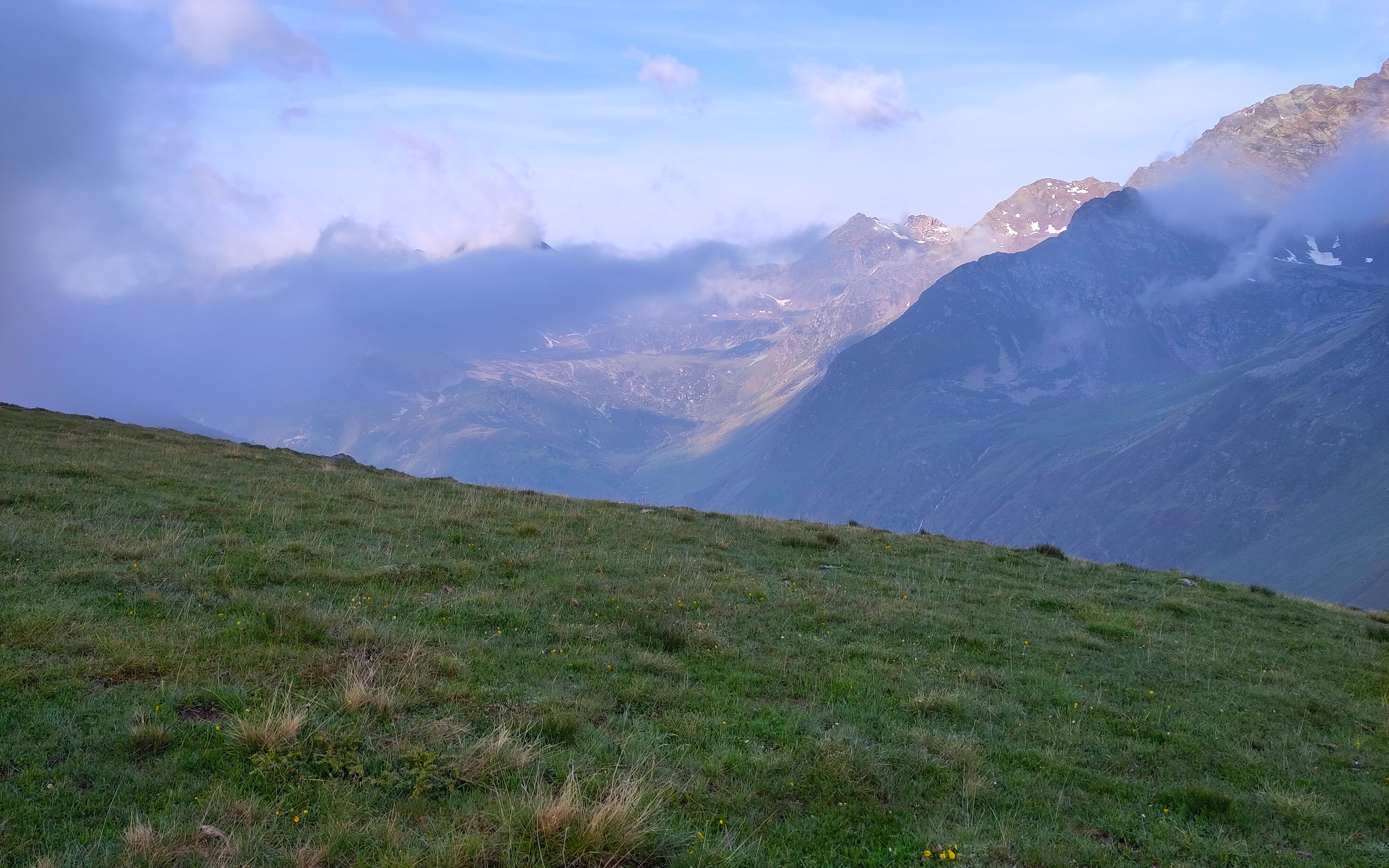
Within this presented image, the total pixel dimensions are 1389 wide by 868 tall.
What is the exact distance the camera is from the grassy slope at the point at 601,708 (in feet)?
22.9

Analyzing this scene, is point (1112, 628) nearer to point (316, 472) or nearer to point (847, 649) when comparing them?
point (847, 649)

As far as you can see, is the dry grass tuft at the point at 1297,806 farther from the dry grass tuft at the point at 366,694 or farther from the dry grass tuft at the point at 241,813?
the dry grass tuft at the point at 241,813

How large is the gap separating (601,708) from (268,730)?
370 centimetres

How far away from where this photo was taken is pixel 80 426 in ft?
110

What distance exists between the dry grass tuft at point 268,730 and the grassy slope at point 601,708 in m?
0.05

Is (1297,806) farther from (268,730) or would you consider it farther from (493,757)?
(268,730)

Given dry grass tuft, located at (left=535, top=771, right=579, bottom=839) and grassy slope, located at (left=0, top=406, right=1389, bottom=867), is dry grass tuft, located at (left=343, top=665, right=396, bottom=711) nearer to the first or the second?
grassy slope, located at (left=0, top=406, right=1389, bottom=867)

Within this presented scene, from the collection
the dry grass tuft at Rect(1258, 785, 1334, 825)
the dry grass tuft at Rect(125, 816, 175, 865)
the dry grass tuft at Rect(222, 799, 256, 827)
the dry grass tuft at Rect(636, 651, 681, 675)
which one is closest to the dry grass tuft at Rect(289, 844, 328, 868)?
the dry grass tuft at Rect(222, 799, 256, 827)

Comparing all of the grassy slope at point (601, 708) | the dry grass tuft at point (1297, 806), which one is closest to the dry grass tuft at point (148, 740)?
the grassy slope at point (601, 708)

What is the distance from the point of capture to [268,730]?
768 centimetres

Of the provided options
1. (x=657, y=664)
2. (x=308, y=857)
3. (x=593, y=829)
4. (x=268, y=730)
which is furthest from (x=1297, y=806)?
(x=268, y=730)

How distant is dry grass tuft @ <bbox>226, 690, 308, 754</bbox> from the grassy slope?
5cm

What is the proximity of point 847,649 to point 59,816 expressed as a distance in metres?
10.4

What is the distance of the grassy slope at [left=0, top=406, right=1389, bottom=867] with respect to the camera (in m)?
6.97
